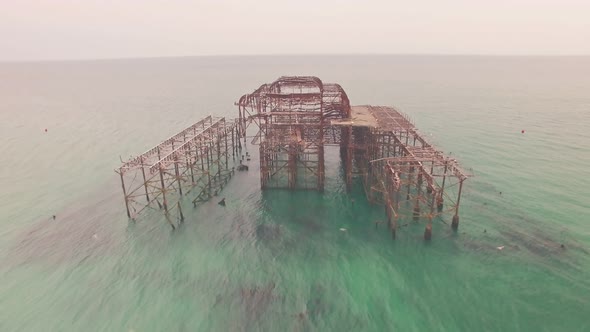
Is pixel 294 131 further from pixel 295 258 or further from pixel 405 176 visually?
pixel 295 258

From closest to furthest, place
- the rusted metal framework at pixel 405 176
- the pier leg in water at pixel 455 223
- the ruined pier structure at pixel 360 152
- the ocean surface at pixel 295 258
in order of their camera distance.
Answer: the ocean surface at pixel 295 258
the rusted metal framework at pixel 405 176
the pier leg in water at pixel 455 223
the ruined pier structure at pixel 360 152

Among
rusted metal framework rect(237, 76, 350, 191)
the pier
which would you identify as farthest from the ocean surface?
rusted metal framework rect(237, 76, 350, 191)

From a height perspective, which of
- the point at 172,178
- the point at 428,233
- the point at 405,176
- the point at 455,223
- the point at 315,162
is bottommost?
the point at 428,233

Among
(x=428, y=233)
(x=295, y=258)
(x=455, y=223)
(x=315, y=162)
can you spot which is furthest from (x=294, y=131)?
(x=455, y=223)

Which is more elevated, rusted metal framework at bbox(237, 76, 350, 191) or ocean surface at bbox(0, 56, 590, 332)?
rusted metal framework at bbox(237, 76, 350, 191)

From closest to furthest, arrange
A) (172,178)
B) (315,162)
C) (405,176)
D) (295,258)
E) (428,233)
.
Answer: (295,258) < (428,233) < (172,178) < (405,176) < (315,162)

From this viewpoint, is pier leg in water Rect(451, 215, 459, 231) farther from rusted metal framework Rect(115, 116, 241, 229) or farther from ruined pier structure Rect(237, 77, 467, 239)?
rusted metal framework Rect(115, 116, 241, 229)

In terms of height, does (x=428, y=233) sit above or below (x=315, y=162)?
below

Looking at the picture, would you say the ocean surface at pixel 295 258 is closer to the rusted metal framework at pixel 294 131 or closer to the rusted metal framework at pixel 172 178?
the rusted metal framework at pixel 172 178

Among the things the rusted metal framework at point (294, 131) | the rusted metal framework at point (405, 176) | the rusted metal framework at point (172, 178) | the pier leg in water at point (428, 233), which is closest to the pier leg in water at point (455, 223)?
the rusted metal framework at point (405, 176)

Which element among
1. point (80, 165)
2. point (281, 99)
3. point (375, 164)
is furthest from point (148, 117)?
point (375, 164)

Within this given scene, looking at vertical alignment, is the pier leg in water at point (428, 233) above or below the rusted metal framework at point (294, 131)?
below
